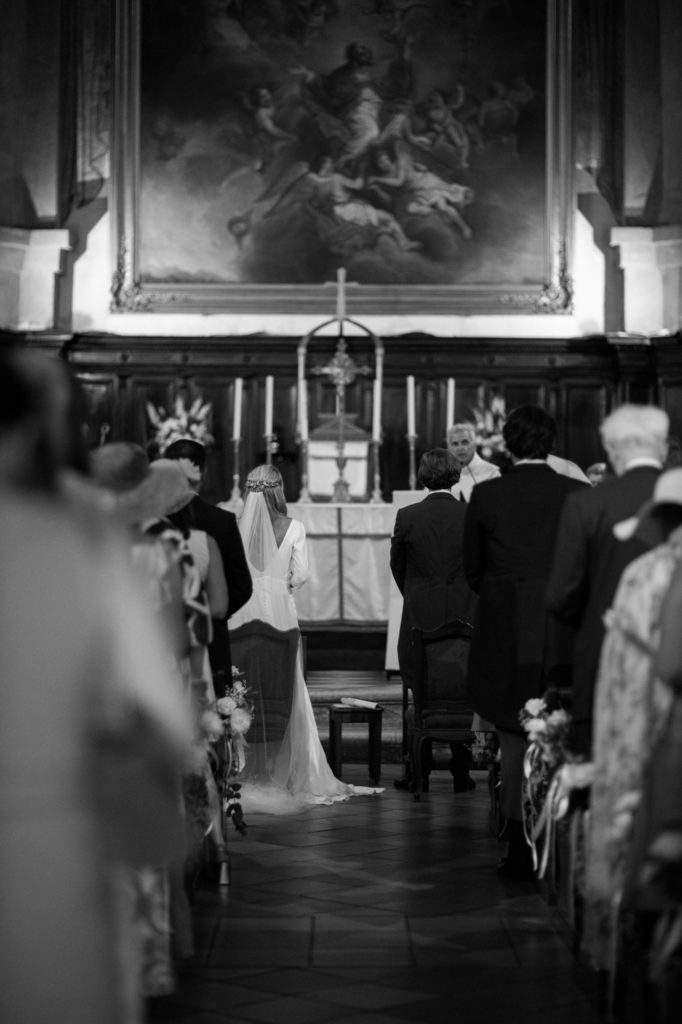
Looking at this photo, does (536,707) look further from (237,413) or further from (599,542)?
(237,413)

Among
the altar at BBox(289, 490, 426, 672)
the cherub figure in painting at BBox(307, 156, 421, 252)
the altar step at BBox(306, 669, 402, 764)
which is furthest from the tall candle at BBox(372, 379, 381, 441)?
the altar step at BBox(306, 669, 402, 764)

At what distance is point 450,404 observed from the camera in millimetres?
14289

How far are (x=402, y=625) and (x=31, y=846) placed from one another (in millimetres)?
6245

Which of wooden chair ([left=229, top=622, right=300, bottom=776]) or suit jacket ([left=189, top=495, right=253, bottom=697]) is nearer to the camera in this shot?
suit jacket ([left=189, top=495, right=253, bottom=697])

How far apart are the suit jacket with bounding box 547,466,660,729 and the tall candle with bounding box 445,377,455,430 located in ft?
31.2

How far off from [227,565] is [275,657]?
1.92m

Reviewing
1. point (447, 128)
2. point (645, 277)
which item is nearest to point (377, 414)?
point (645, 277)

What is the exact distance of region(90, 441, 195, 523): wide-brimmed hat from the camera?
A: 4.38 meters

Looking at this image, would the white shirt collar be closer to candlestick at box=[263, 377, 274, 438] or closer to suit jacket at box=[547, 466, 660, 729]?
suit jacket at box=[547, 466, 660, 729]

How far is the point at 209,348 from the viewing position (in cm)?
1459

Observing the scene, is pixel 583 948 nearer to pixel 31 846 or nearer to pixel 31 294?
pixel 31 846

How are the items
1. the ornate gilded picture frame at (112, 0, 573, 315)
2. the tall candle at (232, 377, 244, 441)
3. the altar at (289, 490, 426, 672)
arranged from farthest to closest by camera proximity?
the ornate gilded picture frame at (112, 0, 573, 315), the tall candle at (232, 377, 244, 441), the altar at (289, 490, 426, 672)

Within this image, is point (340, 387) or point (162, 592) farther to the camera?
point (340, 387)

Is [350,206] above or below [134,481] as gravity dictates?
above
